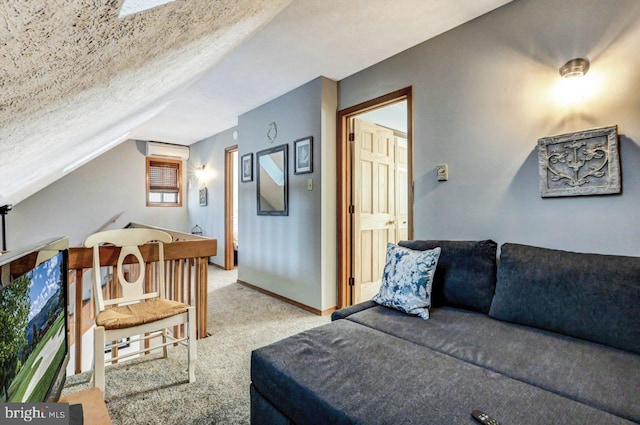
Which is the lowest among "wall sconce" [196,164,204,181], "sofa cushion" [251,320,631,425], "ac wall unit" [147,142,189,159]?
"sofa cushion" [251,320,631,425]

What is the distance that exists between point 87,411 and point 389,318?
1413 millimetres

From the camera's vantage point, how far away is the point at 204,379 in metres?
1.93

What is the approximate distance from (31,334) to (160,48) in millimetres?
987

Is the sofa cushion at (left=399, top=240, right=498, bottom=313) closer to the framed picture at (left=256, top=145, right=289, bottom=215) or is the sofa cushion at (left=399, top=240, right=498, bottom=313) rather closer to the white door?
the white door

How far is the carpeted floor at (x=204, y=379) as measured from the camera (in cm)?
160

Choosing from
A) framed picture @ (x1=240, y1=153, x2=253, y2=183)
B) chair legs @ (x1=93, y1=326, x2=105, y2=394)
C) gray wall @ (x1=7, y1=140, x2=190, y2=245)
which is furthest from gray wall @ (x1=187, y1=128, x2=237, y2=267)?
chair legs @ (x1=93, y1=326, x2=105, y2=394)

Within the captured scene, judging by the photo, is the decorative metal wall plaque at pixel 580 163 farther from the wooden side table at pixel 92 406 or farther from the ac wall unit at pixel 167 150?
the ac wall unit at pixel 167 150

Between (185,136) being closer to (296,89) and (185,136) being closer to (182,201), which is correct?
(182,201)

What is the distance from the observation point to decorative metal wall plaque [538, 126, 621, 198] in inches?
65.6

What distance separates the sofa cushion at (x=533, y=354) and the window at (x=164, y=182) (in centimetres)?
580

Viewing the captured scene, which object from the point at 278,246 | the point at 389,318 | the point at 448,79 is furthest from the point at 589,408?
the point at 278,246

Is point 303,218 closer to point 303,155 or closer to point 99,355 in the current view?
point 303,155

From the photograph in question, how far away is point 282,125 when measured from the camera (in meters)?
3.70

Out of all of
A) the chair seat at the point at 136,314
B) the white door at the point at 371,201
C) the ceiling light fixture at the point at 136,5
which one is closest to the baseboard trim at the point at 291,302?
the white door at the point at 371,201
